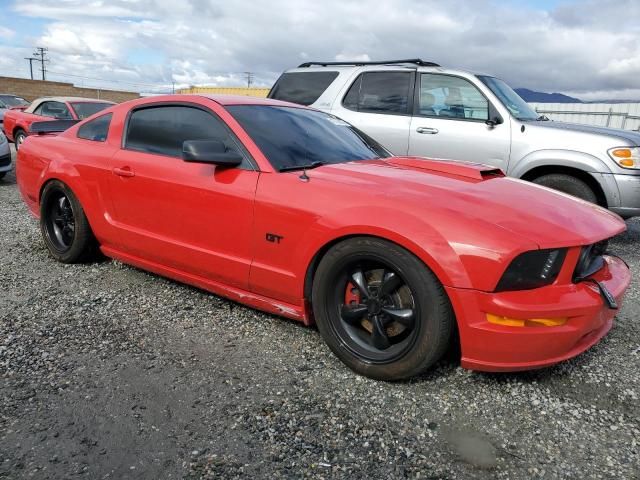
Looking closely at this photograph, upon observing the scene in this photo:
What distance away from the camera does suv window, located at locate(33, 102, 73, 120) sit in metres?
12.5

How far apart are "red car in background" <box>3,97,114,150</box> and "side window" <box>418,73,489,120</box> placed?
922 cm

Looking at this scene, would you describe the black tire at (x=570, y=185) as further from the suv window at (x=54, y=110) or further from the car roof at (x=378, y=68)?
the suv window at (x=54, y=110)

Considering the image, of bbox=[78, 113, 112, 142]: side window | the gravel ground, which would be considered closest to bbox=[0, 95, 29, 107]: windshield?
bbox=[78, 113, 112, 142]: side window

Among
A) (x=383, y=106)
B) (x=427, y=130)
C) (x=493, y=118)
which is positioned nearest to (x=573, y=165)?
(x=493, y=118)

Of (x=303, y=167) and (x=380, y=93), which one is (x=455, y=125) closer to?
(x=380, y=93)

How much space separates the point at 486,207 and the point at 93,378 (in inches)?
84.3

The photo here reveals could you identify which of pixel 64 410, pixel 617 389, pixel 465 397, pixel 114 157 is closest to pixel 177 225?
pixel 114 157

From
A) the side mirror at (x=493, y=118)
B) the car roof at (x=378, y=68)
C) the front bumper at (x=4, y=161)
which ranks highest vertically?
the car roof at (x=378, y=68)

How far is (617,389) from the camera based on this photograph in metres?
2.67

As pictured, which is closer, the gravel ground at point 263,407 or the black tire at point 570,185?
the gravel ground at point 263,407

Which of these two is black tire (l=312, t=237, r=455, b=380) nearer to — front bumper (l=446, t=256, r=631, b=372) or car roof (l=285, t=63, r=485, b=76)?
front bumper (l=446, t=256, r=631, b=372)

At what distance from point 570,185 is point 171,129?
162 inches

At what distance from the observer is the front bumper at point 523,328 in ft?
7.53

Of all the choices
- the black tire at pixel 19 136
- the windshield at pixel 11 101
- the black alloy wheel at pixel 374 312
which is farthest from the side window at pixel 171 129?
the windshield at pixel 11 101
